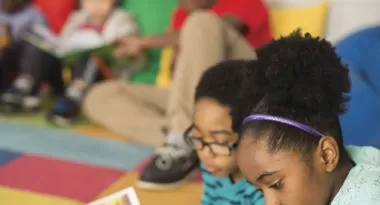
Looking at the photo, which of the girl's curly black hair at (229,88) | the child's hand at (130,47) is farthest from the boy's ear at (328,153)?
the child's hand at (130,47)

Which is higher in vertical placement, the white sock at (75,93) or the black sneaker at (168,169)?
the white sock at (75,93)

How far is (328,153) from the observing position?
77cm

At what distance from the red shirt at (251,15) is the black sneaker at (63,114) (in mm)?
651

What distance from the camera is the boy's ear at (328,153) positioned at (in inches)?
30.1

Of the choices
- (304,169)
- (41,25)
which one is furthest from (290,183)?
(41,25)

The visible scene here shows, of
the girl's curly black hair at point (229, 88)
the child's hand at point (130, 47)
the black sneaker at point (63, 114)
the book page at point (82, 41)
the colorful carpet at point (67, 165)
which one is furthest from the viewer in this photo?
the book page at point (82, 41)

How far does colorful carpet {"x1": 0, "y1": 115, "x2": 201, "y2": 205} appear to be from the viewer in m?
1.25

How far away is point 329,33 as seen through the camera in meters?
1.83

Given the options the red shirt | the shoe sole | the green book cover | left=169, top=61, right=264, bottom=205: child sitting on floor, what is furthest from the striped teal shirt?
the green book cover

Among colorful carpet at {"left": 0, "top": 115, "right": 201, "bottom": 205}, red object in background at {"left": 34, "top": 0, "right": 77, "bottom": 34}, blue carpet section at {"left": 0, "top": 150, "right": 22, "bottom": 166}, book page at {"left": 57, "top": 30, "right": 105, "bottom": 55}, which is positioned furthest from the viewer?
red object in background at {"left": 34, "top": 0, "right": 77, "bottom": 34}

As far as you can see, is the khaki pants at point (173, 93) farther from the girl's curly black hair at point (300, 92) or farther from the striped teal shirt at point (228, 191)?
the girl's curly black hair at point (300, 92)

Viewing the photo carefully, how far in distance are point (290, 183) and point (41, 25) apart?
1668 millimetres

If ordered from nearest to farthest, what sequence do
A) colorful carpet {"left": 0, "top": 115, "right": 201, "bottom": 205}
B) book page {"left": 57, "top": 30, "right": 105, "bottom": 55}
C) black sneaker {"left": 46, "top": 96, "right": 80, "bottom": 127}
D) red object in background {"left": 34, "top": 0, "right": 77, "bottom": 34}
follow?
colorful carpet {"left": 0, "top": 115, "right": 201, "bottom": 205}
black sneaker {"left": 46, "top": 96, "right": 80, "bottom": 127}
book page {"left": 57, "top": 30, "right": 105, "bottom": 55}
red object in background {"left": 34, "top": 0, "right": 77, "bottom": 34}

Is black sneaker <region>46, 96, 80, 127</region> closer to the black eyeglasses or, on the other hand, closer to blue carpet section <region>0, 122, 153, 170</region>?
blue carpet section <region>0, 122, 153, 170</region>
